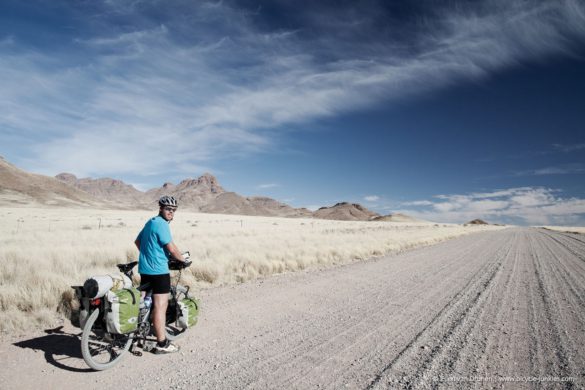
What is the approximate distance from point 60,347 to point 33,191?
191 metres

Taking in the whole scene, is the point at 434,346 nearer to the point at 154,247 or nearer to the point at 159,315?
the point at 159,315

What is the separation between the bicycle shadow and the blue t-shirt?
150cm

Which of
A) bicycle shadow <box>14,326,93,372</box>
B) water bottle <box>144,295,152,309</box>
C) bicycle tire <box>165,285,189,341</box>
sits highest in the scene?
water bottle <box>144,295,152,309</box>

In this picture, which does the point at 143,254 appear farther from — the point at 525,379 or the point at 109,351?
the point at 525,379

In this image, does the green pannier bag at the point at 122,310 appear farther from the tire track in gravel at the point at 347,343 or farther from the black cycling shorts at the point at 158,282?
the tire track in gravel at the point at 347,343

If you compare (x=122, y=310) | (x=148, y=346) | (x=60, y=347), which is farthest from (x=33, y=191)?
(x=122, y=310)

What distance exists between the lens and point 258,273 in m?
12.2

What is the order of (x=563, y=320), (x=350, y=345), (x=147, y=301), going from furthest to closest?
(x=563, y=320)
(x=350, y=345)
(x=147, y=301)

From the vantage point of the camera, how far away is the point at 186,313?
18.6ft

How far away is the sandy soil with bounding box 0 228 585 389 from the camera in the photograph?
439 centimetres

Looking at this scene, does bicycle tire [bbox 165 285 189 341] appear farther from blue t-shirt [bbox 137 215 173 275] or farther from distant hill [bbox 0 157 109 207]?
distant hill [bbox 0 157 109 207]

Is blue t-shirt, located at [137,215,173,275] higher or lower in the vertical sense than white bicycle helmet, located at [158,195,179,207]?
Answer: lower

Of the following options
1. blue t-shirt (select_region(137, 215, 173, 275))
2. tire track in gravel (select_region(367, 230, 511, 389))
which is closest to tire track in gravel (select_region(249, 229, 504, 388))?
tire track in gravel (select_region(367, 230, 511, 389))

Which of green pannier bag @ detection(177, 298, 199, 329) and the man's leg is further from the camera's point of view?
green pannier bag @ detection(177, 298, 199, 329)
